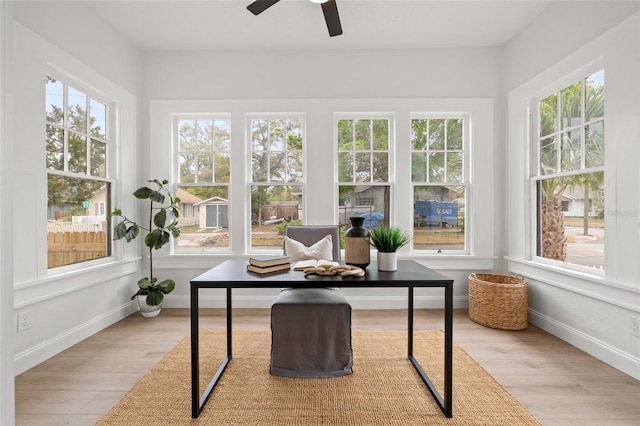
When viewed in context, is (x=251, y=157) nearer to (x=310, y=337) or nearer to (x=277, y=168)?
(x=277, y=168)

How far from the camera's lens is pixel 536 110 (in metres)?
3.22

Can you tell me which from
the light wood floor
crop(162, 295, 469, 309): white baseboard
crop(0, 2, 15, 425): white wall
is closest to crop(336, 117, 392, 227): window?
crop(162, 295, 469, 309): white baseboard

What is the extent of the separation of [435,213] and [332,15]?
2386mm

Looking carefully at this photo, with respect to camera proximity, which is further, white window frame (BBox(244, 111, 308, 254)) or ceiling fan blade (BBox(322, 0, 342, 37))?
white window frame (BBox(244, 111, 308, 254))

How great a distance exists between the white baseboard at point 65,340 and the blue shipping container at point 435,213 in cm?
334

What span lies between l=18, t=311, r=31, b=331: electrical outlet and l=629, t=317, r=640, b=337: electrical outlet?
13.7ft

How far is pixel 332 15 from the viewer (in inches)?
88.8

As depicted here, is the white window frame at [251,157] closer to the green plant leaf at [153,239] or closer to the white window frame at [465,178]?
the green plant leaf at [153,239]

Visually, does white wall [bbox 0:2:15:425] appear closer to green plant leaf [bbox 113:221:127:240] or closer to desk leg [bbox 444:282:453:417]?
desk leg [bbox 444:282:453:417]

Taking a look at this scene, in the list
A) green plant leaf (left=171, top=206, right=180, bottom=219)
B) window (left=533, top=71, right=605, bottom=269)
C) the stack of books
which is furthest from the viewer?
green plant leaf (left=171, top=206, right=180, bottom=219)

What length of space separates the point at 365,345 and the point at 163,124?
317cm

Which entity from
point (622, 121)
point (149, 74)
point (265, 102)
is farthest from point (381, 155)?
point (149, 74)

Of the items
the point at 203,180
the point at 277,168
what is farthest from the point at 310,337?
the point at 203,180

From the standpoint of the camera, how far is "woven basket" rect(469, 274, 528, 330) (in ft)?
9.64
